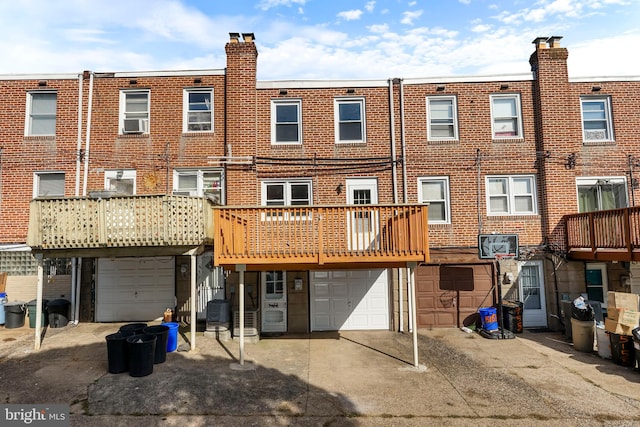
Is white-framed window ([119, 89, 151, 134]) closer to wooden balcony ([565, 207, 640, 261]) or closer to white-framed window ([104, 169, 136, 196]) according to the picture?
white-framed window ([104, 169, 136, 196])

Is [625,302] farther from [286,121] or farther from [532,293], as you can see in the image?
[286,121]

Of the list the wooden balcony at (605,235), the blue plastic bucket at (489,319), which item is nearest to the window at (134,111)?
the blue plastic bucket at (489,319)

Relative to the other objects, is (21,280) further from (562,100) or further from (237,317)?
(562,100)

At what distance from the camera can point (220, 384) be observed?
7.73 m

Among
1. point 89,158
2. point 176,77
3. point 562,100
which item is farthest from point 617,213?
point 89,158

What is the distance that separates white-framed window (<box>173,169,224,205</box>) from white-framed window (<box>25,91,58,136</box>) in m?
4.71

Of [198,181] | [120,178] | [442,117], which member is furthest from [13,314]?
[442,117]

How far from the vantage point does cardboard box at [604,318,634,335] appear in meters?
8.80

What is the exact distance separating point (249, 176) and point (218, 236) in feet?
12.4

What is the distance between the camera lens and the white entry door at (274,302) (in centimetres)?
1199

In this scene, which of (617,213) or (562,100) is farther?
(562,100)

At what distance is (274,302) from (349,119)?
691cm

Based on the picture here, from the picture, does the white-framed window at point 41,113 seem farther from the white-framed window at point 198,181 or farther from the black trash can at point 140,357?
the black trash can at point 140,357

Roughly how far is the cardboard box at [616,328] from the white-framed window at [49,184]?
1692cm
